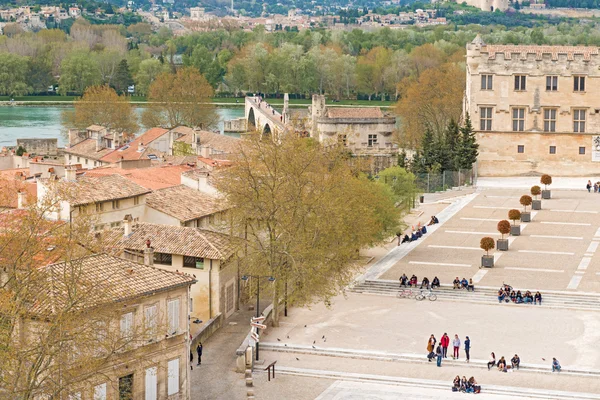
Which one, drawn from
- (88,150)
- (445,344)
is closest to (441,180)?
(88,150)

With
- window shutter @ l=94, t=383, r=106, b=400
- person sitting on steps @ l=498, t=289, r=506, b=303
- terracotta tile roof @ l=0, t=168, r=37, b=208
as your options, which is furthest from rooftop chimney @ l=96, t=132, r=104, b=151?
window shutter @ l=94, t=383, r=106, b=400

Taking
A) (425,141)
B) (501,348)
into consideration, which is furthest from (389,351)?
(425,141)

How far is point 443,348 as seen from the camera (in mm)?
41875

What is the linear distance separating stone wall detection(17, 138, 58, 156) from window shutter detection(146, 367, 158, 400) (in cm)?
7242

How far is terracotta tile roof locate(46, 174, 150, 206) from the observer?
161 feet

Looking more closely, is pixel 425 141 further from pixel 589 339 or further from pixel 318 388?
pixel 318 388

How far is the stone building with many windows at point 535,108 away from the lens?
249 ft

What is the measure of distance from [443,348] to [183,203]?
1510 cm

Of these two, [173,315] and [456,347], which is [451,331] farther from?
[173,315]

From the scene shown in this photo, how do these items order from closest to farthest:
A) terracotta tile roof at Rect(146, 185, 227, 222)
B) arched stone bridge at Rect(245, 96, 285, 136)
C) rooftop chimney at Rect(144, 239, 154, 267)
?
rooftop chimney at Rect(144, 239, 154, 267) < terracotta tile roof at Rect(146, 185, 227, 222) < arched stone bridge at Rect(245, 96, 285, 136)

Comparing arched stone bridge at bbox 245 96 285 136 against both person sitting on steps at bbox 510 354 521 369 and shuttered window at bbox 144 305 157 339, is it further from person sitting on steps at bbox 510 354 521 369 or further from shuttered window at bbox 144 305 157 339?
shuttered window at bbox 144 305 157 339

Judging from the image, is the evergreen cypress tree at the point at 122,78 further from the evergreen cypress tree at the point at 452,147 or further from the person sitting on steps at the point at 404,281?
the person sitting on steps at the point at 404,281

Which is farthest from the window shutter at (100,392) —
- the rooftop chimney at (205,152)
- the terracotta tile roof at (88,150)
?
the terracotta tile roof at (88,150)

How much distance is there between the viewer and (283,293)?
45.4 meters
